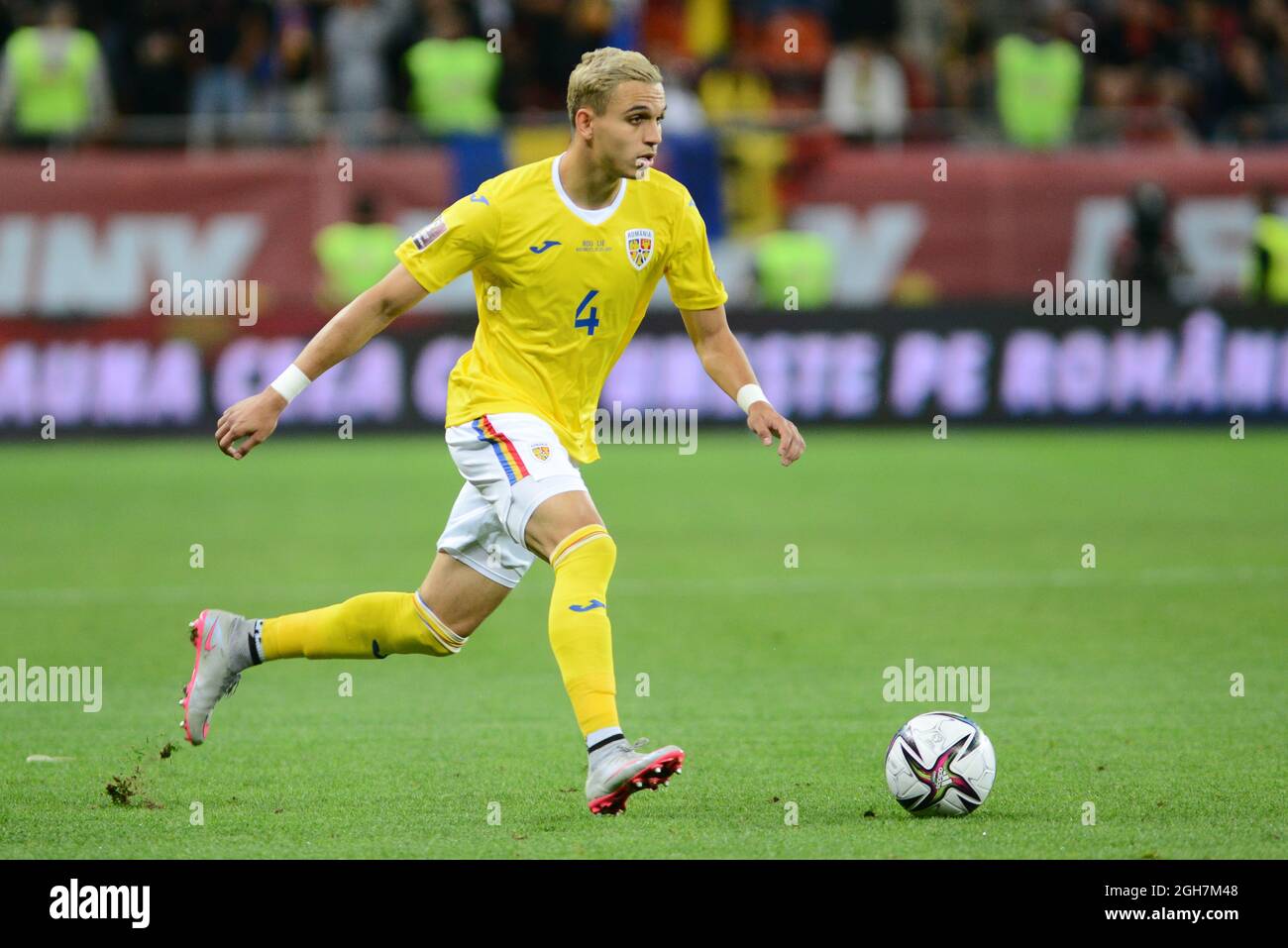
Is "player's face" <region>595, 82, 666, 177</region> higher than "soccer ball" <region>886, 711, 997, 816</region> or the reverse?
higher

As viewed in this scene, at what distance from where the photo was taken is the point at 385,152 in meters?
20.1

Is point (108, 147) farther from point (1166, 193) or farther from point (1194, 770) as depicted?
point (1194, 770)

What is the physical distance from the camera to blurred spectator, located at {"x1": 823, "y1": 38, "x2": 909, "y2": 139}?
2134 centimetres

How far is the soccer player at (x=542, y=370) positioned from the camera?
19.6ft

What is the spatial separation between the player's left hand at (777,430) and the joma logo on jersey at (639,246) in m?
0.60

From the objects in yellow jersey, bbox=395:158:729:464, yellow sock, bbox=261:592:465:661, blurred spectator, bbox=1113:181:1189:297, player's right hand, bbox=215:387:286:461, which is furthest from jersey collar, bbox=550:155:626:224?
blurred spectator, bbox=1113:181:1189:297

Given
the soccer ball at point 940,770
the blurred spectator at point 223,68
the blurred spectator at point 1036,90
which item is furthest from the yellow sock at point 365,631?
the blurred spectator at point 1036,90

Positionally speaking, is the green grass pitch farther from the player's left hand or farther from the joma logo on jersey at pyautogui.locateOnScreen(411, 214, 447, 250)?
the joma logo on jersey at pyautogui.locateOnScreen(411, 214, 447, 250)

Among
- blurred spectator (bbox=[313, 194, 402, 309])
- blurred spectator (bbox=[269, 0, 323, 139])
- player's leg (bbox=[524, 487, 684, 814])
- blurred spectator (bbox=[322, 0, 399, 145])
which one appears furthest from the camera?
blurred spectator (bbox=[322, 0, 399, 145])

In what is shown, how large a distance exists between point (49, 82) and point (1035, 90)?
1062 cm

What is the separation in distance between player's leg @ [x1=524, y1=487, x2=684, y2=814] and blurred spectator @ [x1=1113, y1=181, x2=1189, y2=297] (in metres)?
15.2

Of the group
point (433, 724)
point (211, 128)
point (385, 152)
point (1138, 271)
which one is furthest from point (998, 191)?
point (433, 724)

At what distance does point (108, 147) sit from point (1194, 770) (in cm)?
1599

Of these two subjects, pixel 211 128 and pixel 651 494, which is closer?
pixel 651 494
